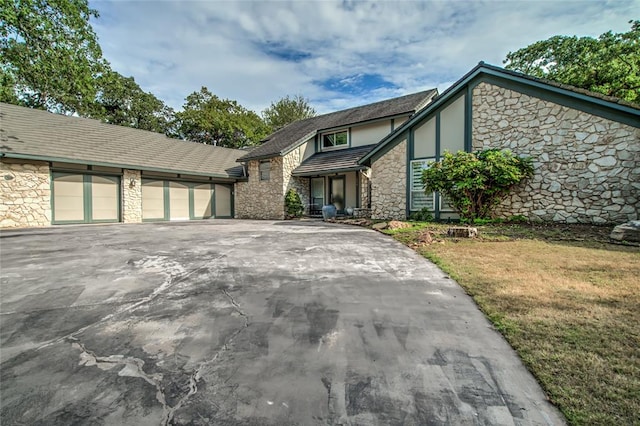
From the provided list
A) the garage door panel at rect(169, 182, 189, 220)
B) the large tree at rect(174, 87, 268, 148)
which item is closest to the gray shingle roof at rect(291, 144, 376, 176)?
the garage door panel at rect(169, 182, 189, 220)

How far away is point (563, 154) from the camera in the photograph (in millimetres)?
8836

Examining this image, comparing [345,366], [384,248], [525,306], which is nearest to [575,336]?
[525,306]

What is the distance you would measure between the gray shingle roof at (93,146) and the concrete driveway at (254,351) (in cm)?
1081

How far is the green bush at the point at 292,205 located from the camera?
1639 centimetres

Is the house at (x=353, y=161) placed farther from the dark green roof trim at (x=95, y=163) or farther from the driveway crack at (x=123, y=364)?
the driveway crack at (x=123, y=364)

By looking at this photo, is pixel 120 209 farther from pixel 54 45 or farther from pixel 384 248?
pixel 384 248

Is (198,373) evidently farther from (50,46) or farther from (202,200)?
(202,200)

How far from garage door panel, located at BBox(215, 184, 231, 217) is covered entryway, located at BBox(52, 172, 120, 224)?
5.58 metres

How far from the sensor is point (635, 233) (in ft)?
19.6

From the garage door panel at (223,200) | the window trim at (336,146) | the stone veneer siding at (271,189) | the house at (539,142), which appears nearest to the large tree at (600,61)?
the house at (539,142)

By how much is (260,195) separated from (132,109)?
80.3 feet

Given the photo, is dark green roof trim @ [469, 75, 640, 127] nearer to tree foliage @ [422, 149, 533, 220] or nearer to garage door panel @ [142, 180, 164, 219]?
tree foliage @ [422, 149, 533, 220]

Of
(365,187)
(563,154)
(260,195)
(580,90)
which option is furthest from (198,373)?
(260,195)

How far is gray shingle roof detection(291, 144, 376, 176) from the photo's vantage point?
14.9m
